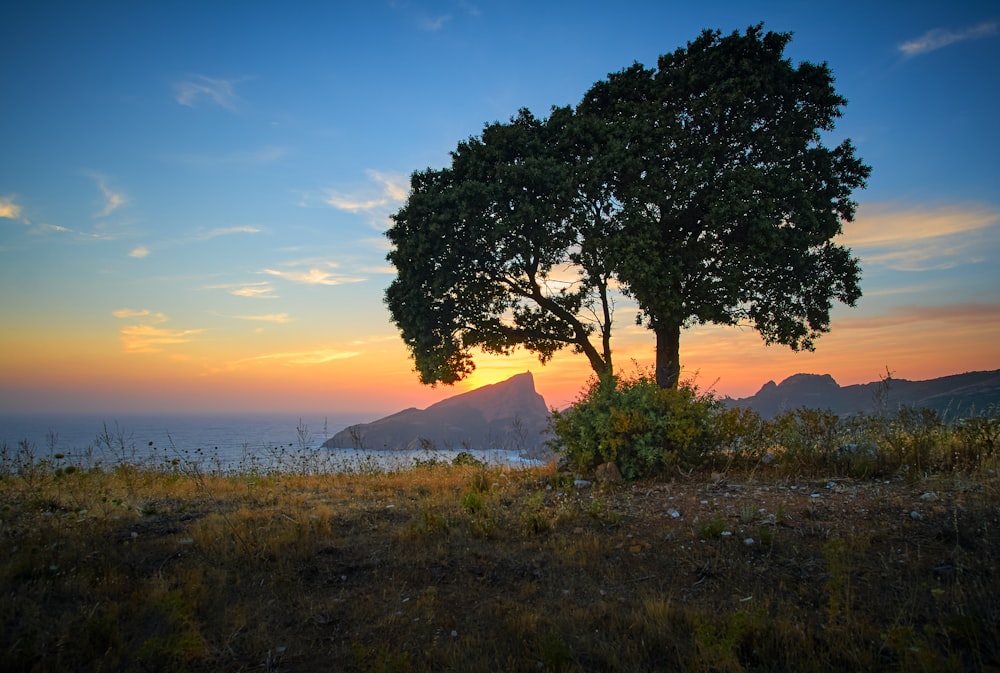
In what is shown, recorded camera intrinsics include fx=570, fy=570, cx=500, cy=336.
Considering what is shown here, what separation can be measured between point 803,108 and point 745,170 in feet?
11.4

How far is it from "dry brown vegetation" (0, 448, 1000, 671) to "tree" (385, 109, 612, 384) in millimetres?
8699

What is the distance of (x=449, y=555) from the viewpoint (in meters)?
5.89

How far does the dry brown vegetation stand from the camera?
3.93m

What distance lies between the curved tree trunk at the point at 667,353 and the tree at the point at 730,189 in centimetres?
4

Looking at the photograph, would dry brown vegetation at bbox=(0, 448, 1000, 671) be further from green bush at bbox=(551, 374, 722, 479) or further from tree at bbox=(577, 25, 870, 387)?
tree at bbox=(577, 25, 870, 387)

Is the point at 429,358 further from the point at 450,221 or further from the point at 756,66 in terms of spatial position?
the point at 756,66

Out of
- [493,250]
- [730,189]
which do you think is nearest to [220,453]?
[493,250]

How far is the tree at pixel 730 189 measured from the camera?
47.2 feet

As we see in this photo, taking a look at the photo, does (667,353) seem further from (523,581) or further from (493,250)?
(523,581)

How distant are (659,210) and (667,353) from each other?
4102 mm

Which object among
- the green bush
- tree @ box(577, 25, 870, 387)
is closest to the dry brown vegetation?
the green bush

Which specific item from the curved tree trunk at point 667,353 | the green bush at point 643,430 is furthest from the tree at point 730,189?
the green bush at point 643,430

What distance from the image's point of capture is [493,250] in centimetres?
1590

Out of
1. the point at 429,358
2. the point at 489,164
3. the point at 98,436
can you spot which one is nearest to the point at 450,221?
the point at 489,164
